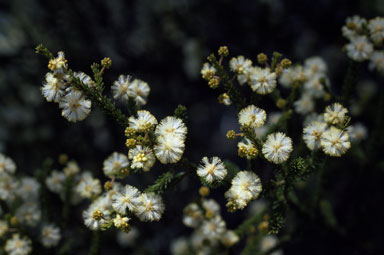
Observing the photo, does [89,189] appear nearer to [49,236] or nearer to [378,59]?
[49,236]

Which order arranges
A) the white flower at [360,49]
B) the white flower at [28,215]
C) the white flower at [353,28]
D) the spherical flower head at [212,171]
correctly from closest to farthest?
the spherical flower head at [212,171]
the white flower at [360,49]
the white flower at [353,28]
the white flower at [28,215]

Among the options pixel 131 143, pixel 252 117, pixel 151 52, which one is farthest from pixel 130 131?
pixel 151 52

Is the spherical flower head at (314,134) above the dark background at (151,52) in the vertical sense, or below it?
below

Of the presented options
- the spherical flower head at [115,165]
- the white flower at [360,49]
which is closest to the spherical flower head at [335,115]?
the white flower at [360,49]

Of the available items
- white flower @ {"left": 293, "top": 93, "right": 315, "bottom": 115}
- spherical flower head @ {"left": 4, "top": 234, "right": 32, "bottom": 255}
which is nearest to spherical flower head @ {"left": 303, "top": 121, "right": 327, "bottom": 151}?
white flower @ {"left": 293, "top": 93, "right": 315, "bottom": 115}

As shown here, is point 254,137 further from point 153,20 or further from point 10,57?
point 10,57

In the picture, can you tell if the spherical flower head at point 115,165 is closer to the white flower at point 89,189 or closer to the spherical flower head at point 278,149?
the white flower at point 89,189

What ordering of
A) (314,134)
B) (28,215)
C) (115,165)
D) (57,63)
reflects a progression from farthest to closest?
(28,215) < (115,165) < (314,134) < (57,63)
